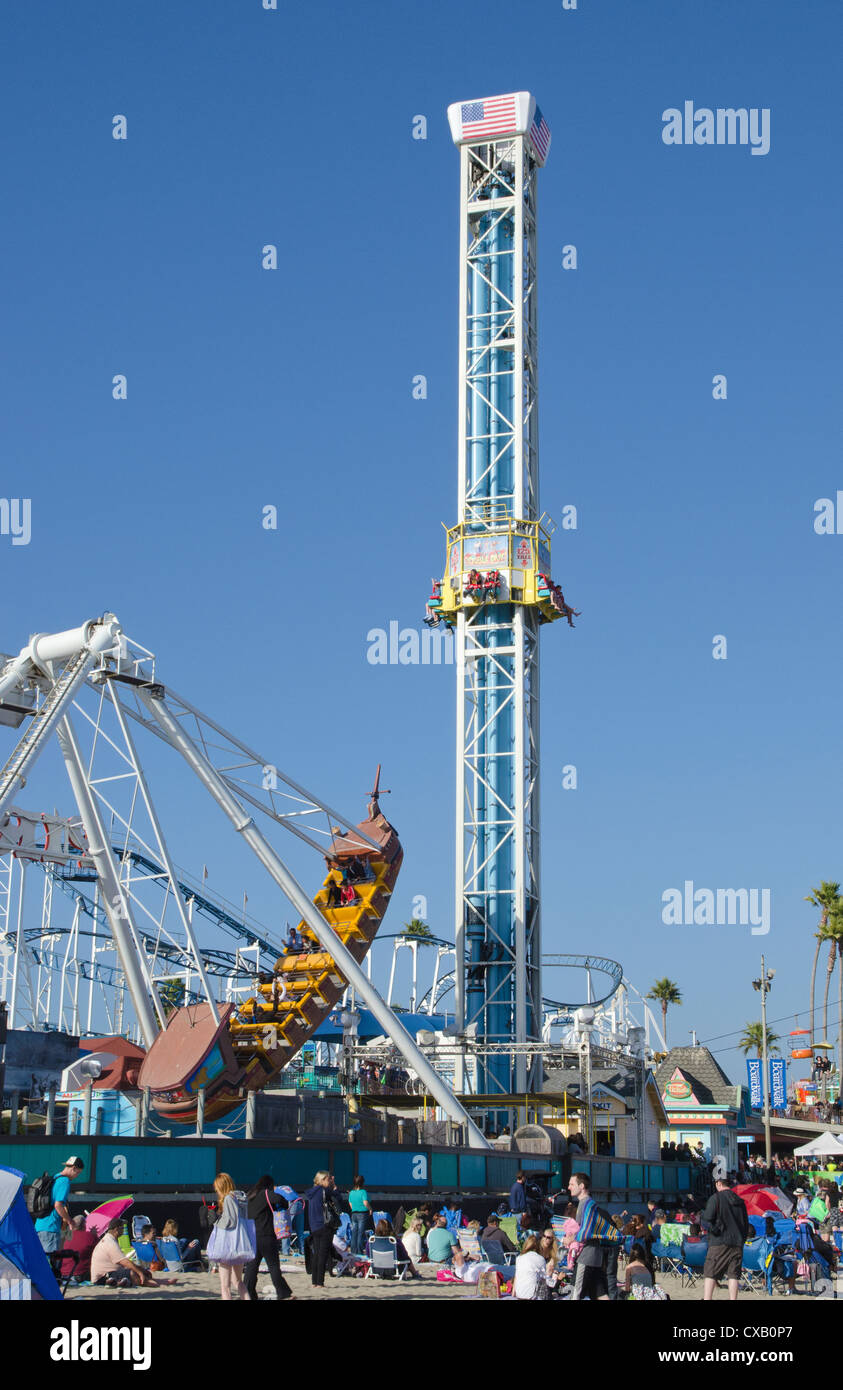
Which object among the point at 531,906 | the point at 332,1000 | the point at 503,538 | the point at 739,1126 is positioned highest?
the point at 503,538

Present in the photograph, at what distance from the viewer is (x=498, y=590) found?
5178 cm

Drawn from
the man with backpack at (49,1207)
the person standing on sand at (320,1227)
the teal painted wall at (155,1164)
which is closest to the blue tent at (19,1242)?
the man with backpack at (49,1207)

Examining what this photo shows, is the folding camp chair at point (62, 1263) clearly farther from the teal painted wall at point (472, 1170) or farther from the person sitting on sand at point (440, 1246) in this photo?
the teal painted wall at point (472, 1170)

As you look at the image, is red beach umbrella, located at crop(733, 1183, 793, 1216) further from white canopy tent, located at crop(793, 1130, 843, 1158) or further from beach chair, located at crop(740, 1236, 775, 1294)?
white canopy tent, located at crop(793, 1130, 843, 1158)

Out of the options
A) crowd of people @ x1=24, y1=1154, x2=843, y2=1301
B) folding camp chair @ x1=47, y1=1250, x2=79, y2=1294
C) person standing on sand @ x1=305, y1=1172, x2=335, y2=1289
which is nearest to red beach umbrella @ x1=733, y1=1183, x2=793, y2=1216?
crowd of people @ x1=24, y1=1154, x2=843, y2=1301

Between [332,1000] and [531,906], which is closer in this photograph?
[332,1000]

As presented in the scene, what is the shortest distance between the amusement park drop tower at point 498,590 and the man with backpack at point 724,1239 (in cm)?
2972

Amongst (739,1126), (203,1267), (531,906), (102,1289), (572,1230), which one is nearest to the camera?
(572,1230)

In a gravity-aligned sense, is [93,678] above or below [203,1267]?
above

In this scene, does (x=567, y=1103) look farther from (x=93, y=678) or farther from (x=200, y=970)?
(x=93, y=678)

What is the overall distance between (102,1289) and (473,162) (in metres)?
50.4
